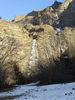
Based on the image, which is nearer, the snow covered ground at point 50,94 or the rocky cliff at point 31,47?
the snow covered ground at point 50,94

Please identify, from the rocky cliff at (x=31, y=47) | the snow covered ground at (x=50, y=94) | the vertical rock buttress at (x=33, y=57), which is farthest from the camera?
the vertical rock buttress at (x=33, y=57)

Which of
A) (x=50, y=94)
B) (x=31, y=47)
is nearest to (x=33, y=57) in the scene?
(x=31, y=47)

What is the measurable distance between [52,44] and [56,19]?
40817 mm

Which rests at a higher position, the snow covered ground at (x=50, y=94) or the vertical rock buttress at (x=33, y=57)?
the vertical rock buttress at (x=33, y=57)

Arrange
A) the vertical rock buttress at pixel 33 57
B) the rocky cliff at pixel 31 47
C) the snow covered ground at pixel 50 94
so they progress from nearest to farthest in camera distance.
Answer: the snow covered ground at pixel 50 94 → the rocky cliff at pixel 31 47 → the vertical rock buttress at pixel 33 57

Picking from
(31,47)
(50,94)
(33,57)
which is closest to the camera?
(50,94)

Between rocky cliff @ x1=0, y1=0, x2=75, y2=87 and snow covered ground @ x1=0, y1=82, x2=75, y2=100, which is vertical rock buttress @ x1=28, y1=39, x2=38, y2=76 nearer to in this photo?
rocky cliff @ x1=0, y1=0, x2=75, y2=87

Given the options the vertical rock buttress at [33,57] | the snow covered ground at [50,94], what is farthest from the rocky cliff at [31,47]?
the snow covered ground at [50,94]

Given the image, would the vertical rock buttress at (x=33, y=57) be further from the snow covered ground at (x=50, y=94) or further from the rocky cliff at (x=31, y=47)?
the snow covered ground at (x=50, y=94)

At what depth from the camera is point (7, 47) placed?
2240 inches

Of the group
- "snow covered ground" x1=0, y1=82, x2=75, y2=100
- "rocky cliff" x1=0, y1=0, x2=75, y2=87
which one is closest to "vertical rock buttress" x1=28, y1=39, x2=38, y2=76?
"rocky cliff" x1=0, y1=0, x2=75, y2=87

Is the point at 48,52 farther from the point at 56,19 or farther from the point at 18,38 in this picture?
the point at 56,19

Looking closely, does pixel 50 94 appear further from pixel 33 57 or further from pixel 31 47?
pixel 31 47

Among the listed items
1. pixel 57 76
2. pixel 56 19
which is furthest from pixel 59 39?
pixel 57 76
